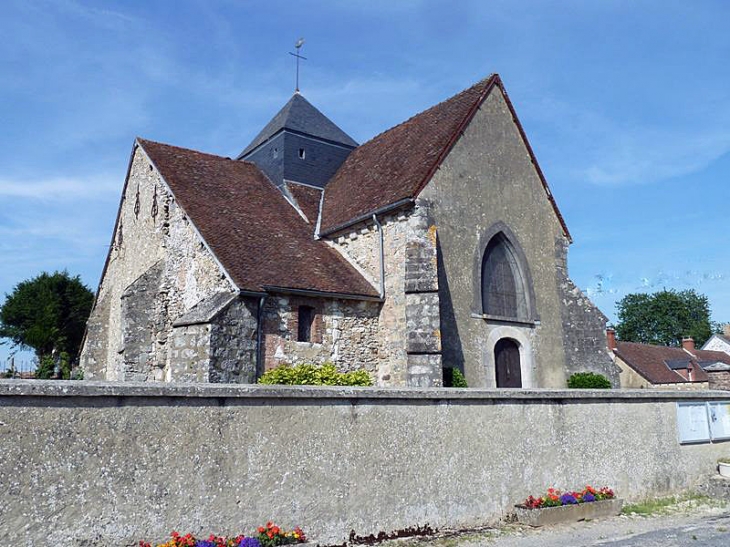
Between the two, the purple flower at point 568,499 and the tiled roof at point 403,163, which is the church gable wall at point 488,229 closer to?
the tiled roof at point 403,163

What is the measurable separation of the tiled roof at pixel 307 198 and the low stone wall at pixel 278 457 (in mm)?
11783

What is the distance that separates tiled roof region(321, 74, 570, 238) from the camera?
16.5 meters

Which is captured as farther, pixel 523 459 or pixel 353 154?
pixel 353 154

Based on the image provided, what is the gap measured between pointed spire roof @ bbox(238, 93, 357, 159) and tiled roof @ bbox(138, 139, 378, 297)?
2.85m

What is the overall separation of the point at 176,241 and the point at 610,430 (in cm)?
1186

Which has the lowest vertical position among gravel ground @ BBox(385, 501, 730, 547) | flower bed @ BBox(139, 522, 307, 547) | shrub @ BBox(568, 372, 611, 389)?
gravel ground @ BBox(385, 501, 730, 547)

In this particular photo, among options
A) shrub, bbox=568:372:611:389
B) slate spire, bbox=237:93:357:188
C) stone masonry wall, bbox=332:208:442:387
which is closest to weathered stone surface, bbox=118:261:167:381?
stone masonry wall, bbox=332:208:442:387

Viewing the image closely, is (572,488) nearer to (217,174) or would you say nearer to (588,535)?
(588,535)

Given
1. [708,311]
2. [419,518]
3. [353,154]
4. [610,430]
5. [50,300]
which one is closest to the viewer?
[419,518]

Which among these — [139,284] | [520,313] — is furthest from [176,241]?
[520,313]

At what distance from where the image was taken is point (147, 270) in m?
17.7

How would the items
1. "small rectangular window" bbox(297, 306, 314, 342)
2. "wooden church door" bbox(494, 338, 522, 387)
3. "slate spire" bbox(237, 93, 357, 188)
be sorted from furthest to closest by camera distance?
"slate spire" bbox(237, 93, 357, 188) → "wooden church door" bbox(494, 338, 522, 387) → "small rectangular window" bbox(297, 306, 314, 342)

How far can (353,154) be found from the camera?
22891mm

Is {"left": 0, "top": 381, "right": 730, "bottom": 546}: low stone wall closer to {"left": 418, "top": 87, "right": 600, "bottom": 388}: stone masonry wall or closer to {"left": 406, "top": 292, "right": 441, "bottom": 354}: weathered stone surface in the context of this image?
{"left": 406, "top": 292, "right": 441, "bottom": 354}: weathered stone surface
